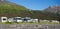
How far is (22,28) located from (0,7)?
3735mm

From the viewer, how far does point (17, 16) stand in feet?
27.9

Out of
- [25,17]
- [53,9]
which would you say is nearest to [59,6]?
[53,9]

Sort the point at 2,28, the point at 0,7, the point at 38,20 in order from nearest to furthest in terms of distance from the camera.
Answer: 1. the point at 2,28
2. the point at 38,20
3. the point at 0,7

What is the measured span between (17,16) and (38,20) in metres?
1.15

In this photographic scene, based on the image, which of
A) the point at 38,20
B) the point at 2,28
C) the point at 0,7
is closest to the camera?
the point at 2,28

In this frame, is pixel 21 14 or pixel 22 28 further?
pixel 21 14

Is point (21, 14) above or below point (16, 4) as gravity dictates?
below

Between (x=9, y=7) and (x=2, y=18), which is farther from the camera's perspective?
(x=9, y=7)

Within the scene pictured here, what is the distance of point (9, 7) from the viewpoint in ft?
29.3

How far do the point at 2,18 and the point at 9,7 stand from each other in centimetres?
89

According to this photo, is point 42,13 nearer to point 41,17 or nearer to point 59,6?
point 41,17

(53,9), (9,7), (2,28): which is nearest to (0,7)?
(9,7)

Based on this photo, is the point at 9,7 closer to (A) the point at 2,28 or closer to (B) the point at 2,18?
(B) the point at 2,18

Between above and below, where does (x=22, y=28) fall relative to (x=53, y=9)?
below
